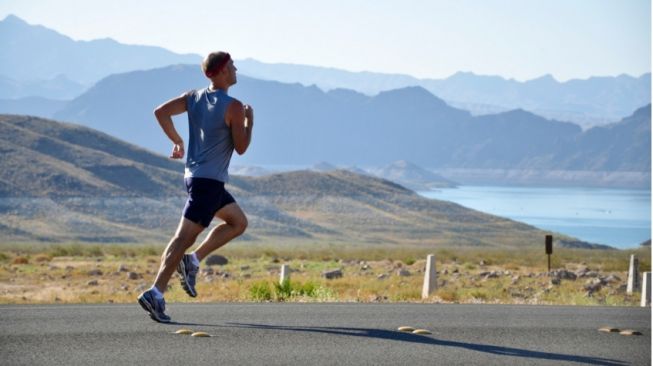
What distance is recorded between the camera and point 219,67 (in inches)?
355

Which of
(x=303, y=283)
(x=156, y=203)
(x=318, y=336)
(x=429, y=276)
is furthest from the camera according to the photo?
(x=156, y=203)

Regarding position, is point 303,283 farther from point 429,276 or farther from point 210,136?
point 210,136

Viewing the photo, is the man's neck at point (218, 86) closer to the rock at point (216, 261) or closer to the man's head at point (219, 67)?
the man's head at point (219, 67)

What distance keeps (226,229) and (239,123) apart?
3.55 feet

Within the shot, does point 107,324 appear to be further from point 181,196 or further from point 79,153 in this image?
point 79,153

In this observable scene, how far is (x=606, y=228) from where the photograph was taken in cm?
18788

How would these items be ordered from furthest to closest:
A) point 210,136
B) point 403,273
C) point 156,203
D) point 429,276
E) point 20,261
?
point 156,203 → point 20,261 → point 403,273 → point 429,276 → point 210,136

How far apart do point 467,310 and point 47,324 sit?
408cm

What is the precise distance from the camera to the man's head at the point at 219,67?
9.02 metres

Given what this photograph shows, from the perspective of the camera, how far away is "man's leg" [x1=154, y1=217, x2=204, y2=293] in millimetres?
9062

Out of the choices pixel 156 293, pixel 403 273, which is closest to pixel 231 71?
pixel 156 293

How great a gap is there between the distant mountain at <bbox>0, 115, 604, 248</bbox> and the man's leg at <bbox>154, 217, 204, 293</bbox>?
272 ft

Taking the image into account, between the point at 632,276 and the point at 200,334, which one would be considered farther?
the point at 632,276

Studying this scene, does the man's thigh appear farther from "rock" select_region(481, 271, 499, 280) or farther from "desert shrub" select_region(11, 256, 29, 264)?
"desert shrub" select_region(11, 256, 29, 264)
